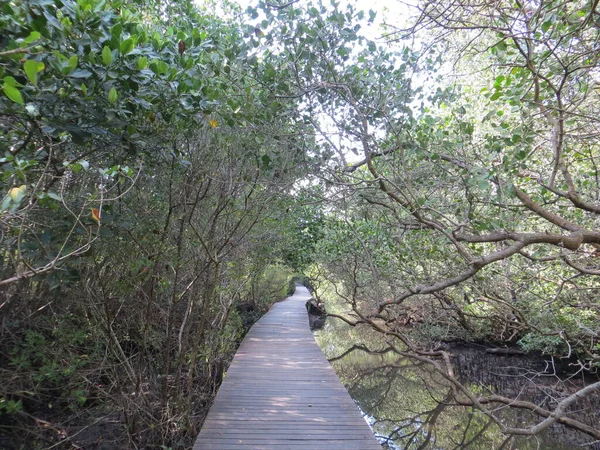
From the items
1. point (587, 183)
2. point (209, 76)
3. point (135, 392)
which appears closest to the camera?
point (209, 76)

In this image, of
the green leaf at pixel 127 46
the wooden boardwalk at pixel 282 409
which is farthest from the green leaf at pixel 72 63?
the wooden boardwalk at pixel 282 409

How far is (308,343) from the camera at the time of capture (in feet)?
26.7

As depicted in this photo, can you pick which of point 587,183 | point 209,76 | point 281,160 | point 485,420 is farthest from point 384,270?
point 209,76

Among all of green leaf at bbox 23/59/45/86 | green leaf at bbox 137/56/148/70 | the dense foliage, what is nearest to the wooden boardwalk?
the dense foliage

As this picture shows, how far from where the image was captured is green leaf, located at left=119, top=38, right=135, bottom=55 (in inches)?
76.7

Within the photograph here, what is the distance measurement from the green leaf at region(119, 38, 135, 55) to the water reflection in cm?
427

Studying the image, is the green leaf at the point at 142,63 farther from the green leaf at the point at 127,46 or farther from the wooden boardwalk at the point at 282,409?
the wooden boardwalk at the point at 282,409

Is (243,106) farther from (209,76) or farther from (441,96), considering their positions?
(441,96)

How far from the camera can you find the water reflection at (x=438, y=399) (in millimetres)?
6023

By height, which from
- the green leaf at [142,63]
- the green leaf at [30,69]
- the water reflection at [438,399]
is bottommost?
the water reflection at [438,399]

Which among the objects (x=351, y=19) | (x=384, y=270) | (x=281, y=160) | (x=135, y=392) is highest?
(x=351, y=19)

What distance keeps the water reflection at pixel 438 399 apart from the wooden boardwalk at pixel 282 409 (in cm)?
166

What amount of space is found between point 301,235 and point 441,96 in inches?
379

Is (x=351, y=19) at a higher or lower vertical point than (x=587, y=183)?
higher
